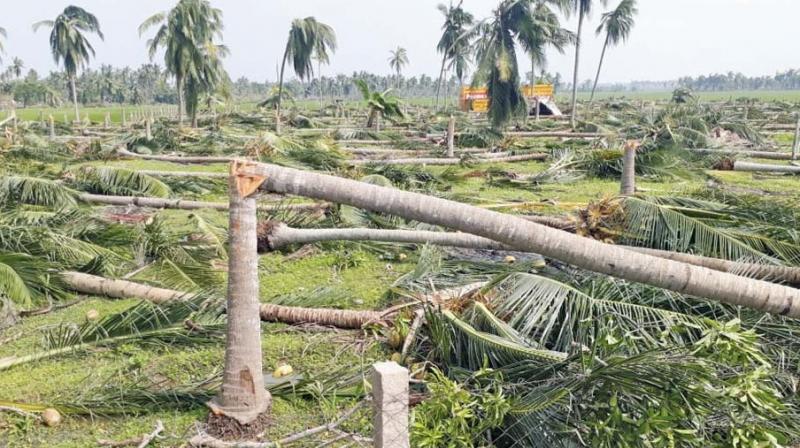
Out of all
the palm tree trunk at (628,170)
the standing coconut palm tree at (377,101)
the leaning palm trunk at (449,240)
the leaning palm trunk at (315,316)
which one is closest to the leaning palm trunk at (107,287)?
the leaning palm trunk at (315,316)

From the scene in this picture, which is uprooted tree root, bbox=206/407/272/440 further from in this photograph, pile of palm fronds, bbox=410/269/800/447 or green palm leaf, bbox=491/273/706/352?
green palm leaf, bbox=491/273/706/352

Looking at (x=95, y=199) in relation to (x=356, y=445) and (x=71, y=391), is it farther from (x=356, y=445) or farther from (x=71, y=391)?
(x=356, y=445)

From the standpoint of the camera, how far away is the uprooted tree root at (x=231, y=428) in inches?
110

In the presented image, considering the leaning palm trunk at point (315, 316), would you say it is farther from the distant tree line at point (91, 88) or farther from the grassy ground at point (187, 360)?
the distant tree line at point (91, 88)

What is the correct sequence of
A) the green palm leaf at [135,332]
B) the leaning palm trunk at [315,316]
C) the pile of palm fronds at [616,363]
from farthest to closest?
the leaning palm trunk at [315,316], the green palm leaf at [135,332], the pile of palm fronds at [616,363]

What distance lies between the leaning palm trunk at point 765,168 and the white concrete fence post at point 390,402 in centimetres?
1131

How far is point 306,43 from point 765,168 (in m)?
19.7

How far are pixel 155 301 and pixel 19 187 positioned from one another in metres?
3.39

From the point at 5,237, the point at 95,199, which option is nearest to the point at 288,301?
the point at 5,237

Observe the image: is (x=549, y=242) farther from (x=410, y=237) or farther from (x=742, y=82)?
(x=742, y=82)

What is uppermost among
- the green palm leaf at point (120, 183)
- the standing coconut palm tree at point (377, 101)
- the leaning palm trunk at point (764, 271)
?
the standing coconut palm tree at point (377, 101)

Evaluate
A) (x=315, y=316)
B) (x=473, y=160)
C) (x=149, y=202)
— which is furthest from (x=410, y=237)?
(x=473, y=160)

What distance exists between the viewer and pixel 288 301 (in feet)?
14.6

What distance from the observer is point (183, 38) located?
24.5 meters
